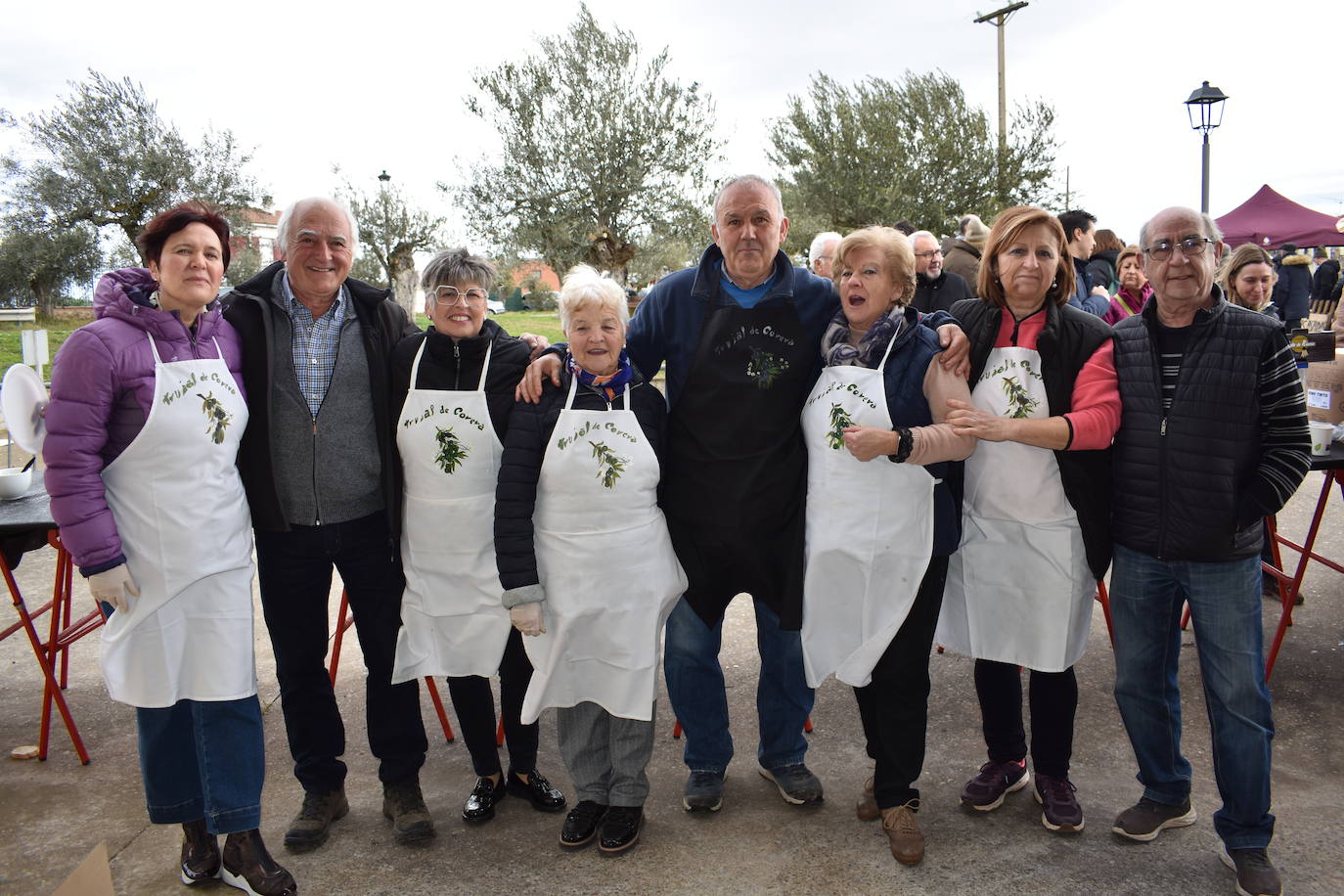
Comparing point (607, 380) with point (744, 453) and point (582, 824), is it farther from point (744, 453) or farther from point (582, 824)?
point (582, 824)

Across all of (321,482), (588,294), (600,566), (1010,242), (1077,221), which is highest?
(1077,221)

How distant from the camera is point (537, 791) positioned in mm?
2855

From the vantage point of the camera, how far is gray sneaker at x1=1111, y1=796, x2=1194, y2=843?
2.51 m

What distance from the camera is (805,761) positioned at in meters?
3.10

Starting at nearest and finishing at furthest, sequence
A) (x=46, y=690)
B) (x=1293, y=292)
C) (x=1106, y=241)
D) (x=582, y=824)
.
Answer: (x=582, y=824) → (x=46, y=690) → (x=1106, y=241) → (x=1293, y=292)

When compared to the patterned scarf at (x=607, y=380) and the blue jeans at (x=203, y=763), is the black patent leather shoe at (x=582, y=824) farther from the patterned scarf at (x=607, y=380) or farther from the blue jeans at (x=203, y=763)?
the patterned scarf at (x=607, y=380)

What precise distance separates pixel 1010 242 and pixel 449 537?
6.11 feet

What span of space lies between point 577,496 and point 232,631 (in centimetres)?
103

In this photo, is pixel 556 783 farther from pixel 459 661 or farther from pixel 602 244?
pixel 602 244

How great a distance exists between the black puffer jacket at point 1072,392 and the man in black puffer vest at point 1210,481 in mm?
45

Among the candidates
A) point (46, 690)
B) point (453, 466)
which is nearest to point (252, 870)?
point (453, 466)

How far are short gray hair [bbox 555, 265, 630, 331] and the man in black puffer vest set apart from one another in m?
1.44

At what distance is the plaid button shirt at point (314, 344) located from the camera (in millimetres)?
2564

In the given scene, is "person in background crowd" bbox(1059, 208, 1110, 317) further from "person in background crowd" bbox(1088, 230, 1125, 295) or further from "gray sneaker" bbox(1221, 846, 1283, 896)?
"gray sneaker" bbox(1221, 846, 1283, 896)
